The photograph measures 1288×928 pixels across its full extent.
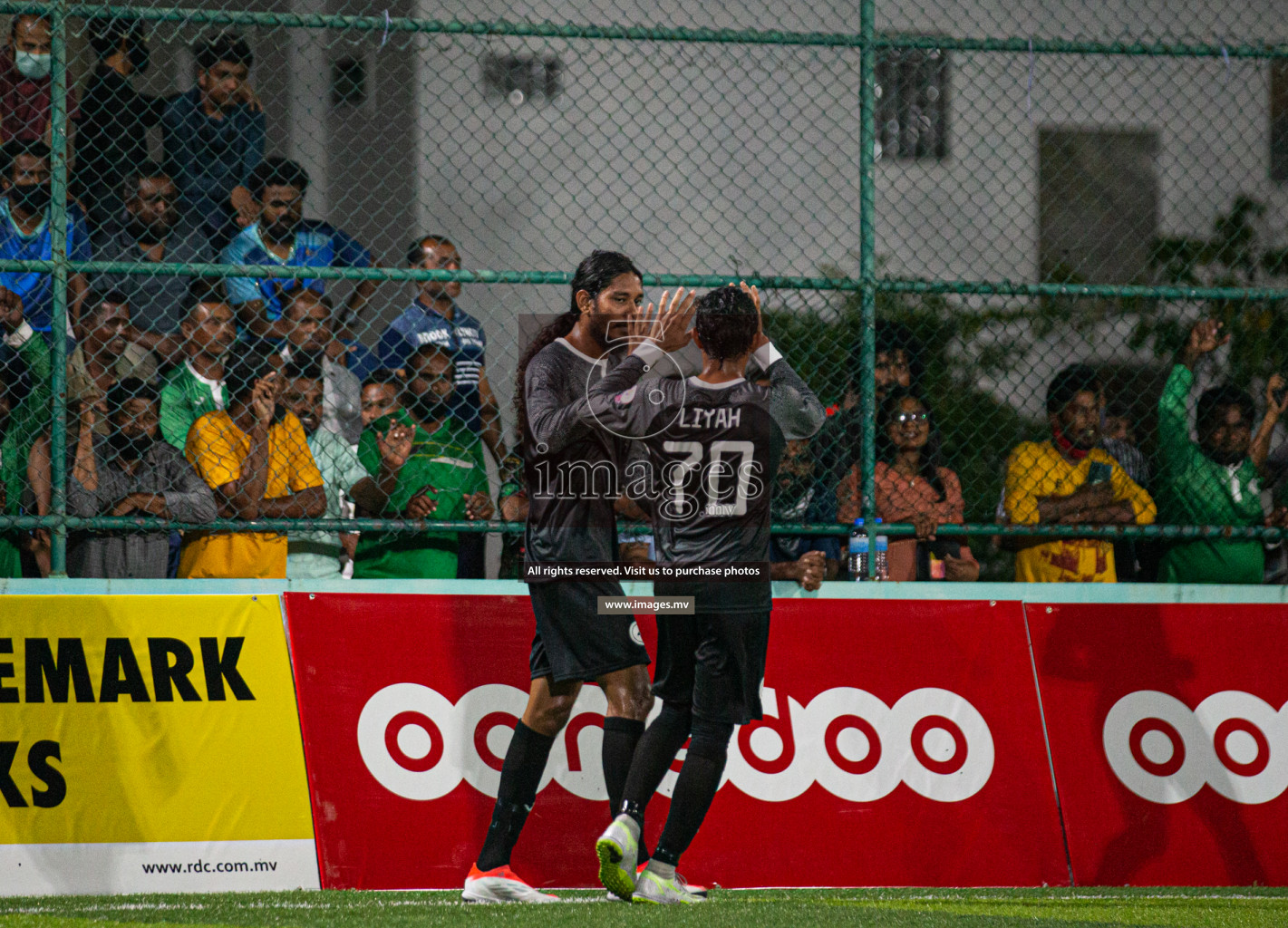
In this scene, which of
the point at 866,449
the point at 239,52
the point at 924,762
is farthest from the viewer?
the point at 239,52

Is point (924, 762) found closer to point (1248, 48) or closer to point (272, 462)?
point (272, 462)

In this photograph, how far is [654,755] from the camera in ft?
14.8

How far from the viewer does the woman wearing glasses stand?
5.91 m

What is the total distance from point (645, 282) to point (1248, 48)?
2.95 meters

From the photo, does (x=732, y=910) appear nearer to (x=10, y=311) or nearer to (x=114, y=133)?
(x=10, y=311)

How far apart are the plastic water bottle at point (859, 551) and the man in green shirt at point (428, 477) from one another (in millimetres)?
1586

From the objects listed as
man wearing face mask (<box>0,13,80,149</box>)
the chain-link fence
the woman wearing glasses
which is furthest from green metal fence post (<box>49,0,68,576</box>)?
the woman wearing glasses

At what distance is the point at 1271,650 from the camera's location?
19.0 feet

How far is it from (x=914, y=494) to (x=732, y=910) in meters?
2.34

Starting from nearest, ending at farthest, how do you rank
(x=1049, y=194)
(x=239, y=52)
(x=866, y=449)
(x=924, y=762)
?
(x=924, y=762), (x=866, y=449), (x=239, y=52), (x=1049, y=194)

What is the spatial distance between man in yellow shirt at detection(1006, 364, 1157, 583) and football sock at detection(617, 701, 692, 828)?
2.26m

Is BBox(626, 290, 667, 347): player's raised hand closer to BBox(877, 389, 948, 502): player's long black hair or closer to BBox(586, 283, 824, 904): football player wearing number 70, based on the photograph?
BBox(586, 283, 824, 904): football player wearing number 70

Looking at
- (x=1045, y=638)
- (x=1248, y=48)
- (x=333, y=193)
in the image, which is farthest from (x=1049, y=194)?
(x=1045, y=638)

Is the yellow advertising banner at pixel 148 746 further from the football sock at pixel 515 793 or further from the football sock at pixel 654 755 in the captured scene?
the football sock at pixel 654 755
